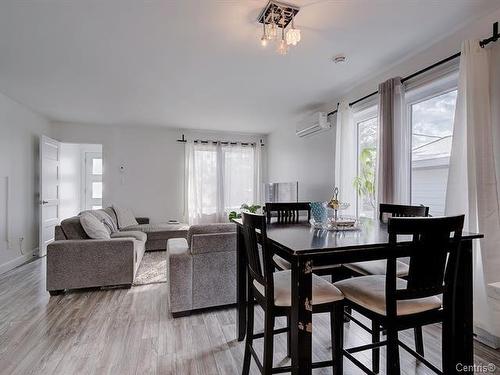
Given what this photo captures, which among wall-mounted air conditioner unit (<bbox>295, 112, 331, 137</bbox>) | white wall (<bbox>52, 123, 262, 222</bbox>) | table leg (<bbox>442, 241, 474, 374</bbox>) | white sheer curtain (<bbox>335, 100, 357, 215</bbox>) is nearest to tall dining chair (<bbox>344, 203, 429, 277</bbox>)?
table leg (<bbox>442, 241, 474, 374</bbox>)

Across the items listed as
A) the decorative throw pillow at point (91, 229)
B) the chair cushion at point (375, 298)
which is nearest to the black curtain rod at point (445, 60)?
the chair cushion at point (375, 298)

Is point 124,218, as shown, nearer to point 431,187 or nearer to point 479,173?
point 431,187

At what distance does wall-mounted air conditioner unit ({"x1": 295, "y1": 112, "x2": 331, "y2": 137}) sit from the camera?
3.88 meters

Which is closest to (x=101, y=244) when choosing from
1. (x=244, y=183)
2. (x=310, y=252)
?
(x=310, y=252)

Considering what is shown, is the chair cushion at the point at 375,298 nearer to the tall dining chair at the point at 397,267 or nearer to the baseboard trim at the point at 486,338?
the tall dining chair at the point at 397,267

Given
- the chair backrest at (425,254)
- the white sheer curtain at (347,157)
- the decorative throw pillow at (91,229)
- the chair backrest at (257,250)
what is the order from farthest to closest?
the white sheer curtain at (347,157) → the decorative throw pillow at (91,229) → the chair backrest at (257,250) → the chair backrest at (425,254)

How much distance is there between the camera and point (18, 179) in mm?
4035

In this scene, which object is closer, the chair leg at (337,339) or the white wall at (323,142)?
the chair leg at (337,339)

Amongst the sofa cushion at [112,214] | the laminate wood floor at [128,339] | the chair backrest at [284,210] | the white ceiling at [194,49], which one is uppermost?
the white ceiling at [194,49]

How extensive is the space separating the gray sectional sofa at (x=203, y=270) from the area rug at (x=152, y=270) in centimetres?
96

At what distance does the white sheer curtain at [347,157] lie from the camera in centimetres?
339

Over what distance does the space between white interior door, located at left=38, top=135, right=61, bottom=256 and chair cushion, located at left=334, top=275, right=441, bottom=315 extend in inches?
193

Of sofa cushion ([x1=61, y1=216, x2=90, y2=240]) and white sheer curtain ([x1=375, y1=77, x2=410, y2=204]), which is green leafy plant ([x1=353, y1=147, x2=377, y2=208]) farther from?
sofa cushion ([x1=61, y1=216, x2=90, y2=240])

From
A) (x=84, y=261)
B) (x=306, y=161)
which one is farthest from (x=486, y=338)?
(x=84, y=261)
